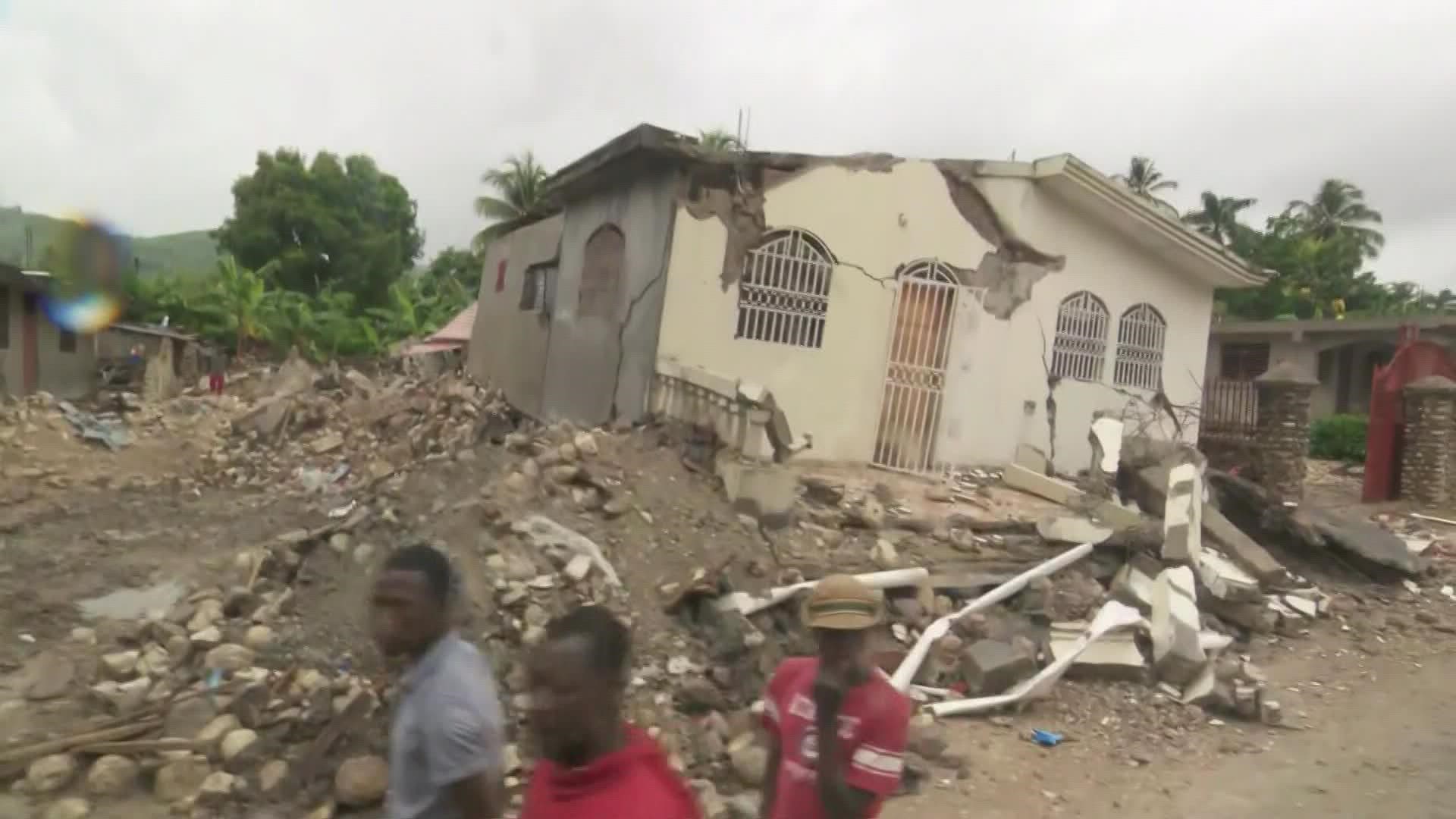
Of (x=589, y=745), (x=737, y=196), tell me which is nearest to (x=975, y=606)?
(x=737, y=196)

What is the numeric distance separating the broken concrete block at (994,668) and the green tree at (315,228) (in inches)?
1176

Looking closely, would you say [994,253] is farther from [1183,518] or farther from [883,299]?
[1183,518]


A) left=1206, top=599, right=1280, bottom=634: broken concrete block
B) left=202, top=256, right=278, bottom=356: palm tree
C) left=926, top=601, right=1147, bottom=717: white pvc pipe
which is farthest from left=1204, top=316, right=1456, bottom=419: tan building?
→ left=202, top=256, right=278, bottom=356: palm tree

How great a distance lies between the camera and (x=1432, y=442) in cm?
1506

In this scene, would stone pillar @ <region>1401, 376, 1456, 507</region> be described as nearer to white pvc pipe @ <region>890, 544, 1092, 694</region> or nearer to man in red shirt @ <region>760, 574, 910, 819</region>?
white pvc pipe @ <region>890, 544, 1092, 694</region>

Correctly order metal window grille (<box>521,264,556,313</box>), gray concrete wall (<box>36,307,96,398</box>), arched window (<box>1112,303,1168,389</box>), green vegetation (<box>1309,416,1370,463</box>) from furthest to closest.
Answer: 1. green vegetation (<box>1309,416,1370,463</box>)
2. gray concrete wall (<box>36,307,96,398</box>)
3. metal window grille (<box>521,264,556,313</box>)
4. arched window (<box>1112,303,1168,389</box>)

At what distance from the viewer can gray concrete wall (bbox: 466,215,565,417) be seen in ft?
44.9

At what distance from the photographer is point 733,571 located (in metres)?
6.98

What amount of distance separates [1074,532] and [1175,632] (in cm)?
144

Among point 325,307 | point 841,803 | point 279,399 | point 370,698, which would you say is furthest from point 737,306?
point 325,307

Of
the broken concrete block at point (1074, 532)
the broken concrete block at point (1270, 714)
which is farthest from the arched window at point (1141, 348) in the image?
the broken concrete block at point (1270, 714)

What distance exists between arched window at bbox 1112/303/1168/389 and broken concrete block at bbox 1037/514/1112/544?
4426 millimetres

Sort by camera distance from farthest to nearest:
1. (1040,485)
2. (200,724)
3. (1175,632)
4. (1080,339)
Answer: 1. (1080,339)
2. (1040,485)
3. (1175,632)
4. (200,724)

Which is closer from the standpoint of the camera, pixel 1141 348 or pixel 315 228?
pixel 1141 348
